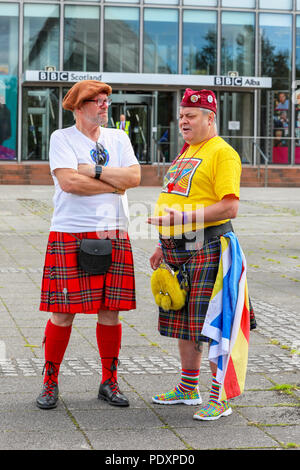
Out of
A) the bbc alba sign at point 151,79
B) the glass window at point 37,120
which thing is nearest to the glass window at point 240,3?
the bbc alba sign at point 151,79

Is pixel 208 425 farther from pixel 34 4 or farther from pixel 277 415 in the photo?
pixel 34 4

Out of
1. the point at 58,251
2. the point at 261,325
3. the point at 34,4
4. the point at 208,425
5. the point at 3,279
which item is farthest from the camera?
the point at 34,4

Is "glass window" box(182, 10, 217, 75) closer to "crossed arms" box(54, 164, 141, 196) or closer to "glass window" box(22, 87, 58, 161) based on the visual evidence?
"glass window" box(22, 87, 58, 161)

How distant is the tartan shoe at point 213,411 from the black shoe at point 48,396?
0.79 m

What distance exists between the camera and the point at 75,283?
474 cm

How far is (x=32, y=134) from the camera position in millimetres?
33000

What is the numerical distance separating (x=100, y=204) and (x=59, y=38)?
2897cm

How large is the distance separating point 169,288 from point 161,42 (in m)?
29.7

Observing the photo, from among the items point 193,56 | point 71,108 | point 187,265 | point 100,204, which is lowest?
point 187,265

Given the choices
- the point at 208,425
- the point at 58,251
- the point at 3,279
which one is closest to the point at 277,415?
the point at 208,425

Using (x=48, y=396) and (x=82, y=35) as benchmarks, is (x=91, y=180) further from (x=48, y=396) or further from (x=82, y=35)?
(x=82, y=35)

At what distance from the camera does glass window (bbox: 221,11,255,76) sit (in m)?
33.7

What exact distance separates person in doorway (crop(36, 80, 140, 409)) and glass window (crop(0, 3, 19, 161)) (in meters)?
28.3

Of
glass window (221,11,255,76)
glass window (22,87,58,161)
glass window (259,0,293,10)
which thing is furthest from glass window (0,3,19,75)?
glass window (259,0,293,10)
